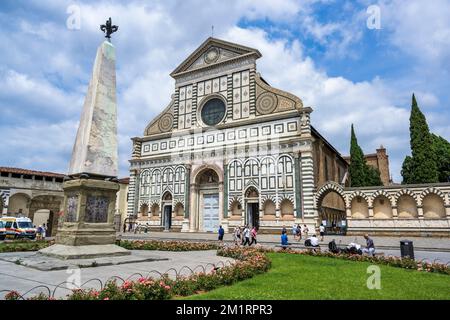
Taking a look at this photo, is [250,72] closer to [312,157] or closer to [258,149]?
[258,149]

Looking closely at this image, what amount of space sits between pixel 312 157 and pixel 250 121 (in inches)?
292

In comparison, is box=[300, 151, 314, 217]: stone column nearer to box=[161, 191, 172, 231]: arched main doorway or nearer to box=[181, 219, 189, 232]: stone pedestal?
box=[181, 219, 189, 232]: stone pedestal

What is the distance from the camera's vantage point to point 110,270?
31.2 ft

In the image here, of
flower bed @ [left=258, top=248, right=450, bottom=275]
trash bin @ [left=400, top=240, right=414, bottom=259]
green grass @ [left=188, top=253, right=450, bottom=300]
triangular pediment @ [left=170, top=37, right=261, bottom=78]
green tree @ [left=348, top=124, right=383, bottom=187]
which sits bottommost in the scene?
green grass @ [left=188, top=253, right=450, bottom=300]

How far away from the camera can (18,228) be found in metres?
27.2

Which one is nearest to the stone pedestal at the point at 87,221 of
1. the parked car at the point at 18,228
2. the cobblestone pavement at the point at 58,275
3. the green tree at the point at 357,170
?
the cobblestone pavement at the point at 58,275

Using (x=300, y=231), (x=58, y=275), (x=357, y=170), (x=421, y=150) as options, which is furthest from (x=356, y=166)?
(x=58, y=275)

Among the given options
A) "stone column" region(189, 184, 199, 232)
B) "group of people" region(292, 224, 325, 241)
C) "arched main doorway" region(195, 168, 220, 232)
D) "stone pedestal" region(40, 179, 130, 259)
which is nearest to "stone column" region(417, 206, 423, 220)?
"group of people" region(292, 224, 325, 241)

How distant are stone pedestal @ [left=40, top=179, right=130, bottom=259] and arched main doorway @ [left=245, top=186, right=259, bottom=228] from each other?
815 inches

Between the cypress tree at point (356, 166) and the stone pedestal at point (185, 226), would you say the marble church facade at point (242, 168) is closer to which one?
the stone pedestal at point (185, 226)

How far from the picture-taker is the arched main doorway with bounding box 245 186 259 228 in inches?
1261

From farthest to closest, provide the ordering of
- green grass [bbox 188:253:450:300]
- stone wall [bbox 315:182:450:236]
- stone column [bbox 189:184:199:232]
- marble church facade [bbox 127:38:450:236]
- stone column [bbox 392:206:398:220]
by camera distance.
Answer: stone column [bbox 189:184:199:232]
marble church facade [bbox 127:38:450:236]
stone column [bbox 392:206:398:220]
stone wall [bbox 315:182:450:236]
green grass [bbox 188:253:450:300]

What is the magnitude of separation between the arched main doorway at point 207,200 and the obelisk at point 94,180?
71.8ft
